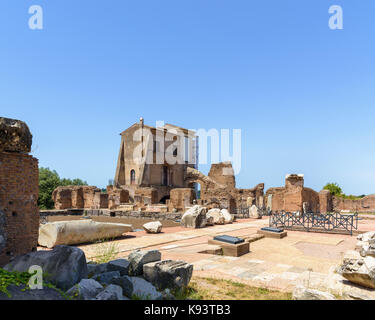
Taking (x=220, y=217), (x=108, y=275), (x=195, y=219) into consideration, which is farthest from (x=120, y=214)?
(x=108, y=275)

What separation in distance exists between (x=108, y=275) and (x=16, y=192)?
2444 millimetres

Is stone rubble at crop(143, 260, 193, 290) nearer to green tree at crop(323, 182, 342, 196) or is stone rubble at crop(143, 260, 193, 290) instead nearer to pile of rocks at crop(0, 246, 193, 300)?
pile of rocks at crop(0, 246, 193, 300)

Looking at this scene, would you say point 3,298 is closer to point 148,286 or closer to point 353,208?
point 148,286

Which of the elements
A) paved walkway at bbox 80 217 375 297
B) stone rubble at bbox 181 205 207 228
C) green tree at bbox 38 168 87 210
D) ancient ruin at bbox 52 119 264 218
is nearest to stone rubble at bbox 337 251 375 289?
paved walkway at bbox 80 217 375 297

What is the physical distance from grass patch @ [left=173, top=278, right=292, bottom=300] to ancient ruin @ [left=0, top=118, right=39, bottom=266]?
317 cm

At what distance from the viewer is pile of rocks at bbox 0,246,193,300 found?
344cm

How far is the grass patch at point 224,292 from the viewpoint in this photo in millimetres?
3744

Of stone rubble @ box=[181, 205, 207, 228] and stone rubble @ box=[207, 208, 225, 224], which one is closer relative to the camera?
stone rubble @ box=[181, 205, 207, 228]

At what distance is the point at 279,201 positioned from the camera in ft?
82.4

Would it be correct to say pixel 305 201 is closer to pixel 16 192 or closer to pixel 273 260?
pixel 273 260

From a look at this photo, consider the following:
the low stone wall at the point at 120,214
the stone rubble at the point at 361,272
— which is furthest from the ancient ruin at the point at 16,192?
the low stone wall at the point at 120,214
